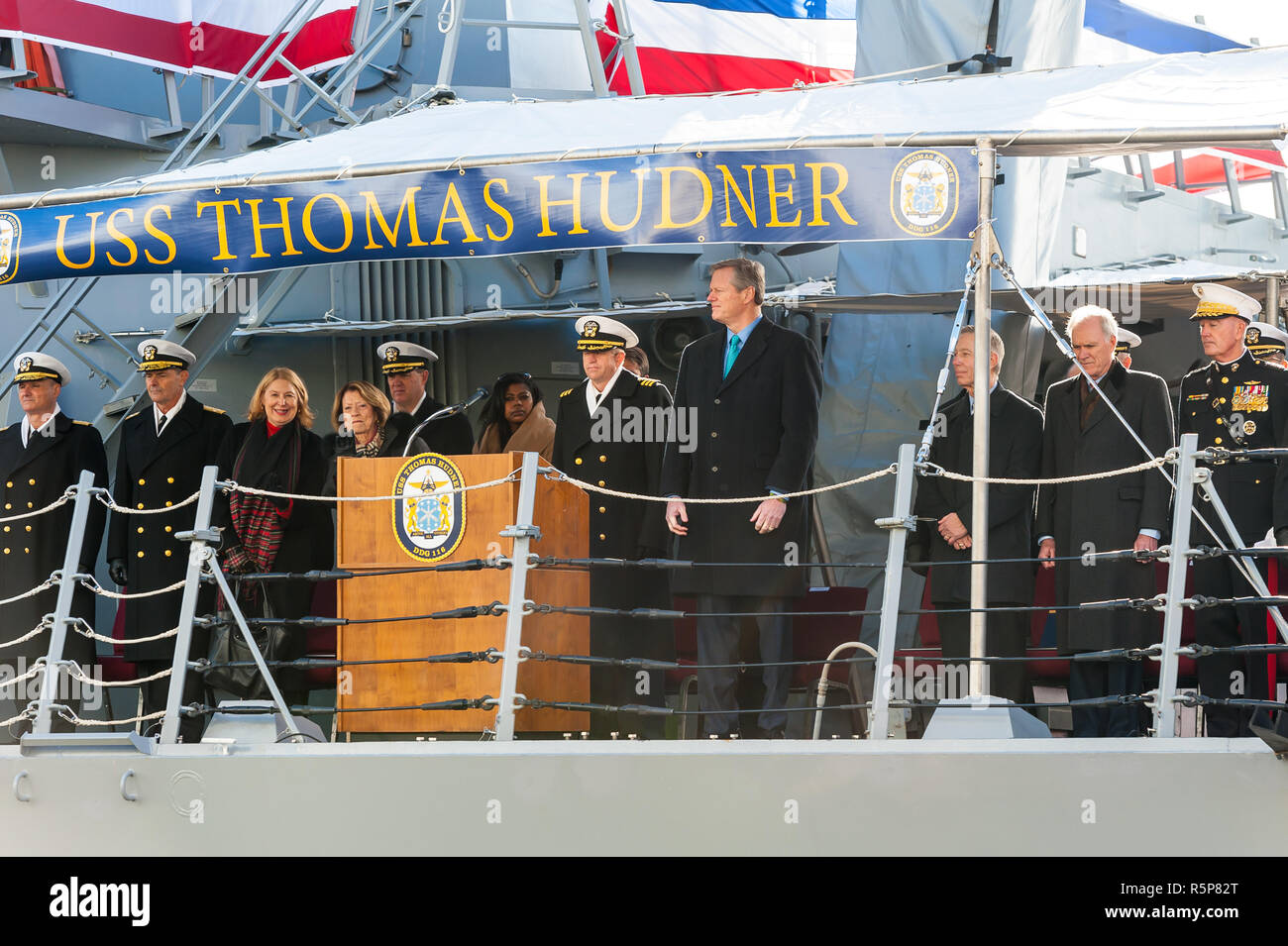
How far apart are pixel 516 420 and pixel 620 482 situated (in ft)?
3.14

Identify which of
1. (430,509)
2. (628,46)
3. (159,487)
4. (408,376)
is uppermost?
(628,46)

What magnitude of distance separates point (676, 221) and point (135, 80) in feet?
19.4

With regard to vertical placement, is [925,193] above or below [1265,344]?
→ above

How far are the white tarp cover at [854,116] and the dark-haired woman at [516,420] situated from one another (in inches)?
43.5

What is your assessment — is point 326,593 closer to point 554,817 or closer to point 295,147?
point 295,147

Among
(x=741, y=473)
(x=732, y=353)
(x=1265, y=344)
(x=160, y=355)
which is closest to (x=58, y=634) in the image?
(x=160, y=355)

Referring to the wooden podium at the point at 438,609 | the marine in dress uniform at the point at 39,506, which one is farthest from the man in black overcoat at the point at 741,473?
the marine in dress uniform at the point at 39,506

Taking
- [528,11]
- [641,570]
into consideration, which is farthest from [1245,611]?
[528,11]

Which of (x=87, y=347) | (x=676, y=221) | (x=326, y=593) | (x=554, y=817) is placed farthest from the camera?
(x=87, y=347)

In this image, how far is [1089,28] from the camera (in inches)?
401

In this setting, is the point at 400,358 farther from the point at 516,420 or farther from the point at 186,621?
the point at 186,621

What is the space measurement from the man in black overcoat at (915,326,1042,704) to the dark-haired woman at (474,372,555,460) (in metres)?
1.58

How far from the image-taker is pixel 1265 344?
20.7 ft

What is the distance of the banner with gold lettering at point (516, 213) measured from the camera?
5301 millimetres
